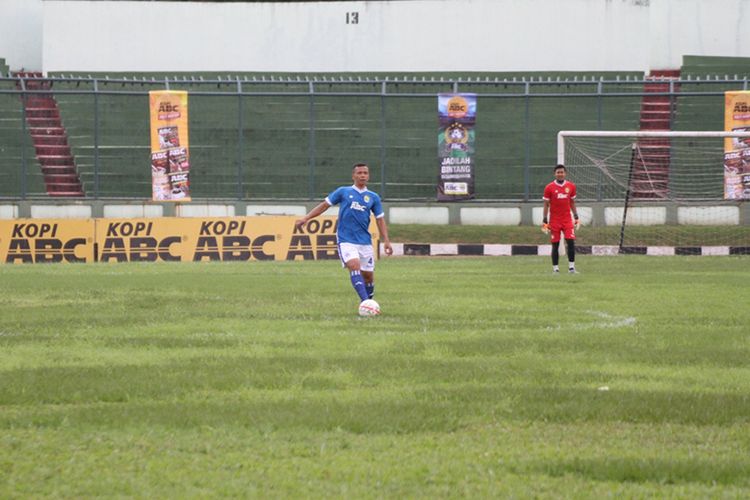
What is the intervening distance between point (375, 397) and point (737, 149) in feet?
85.8

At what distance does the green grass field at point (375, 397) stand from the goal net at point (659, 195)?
16.4m

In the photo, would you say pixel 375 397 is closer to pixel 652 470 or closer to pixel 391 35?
pixel 652 470

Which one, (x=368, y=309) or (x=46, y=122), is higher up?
(x=46, y=122)

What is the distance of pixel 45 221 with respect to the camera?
3112 cm

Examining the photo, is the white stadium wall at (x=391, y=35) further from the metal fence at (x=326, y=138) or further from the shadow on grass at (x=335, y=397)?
the shadow on grass at (x=335, y=397)

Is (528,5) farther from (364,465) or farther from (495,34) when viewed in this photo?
(364,465)

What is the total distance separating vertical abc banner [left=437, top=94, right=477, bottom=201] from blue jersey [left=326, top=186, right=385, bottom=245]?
60.9ft

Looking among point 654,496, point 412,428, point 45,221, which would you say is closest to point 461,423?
point 412,428

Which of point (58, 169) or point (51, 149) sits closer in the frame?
point (58, 169)

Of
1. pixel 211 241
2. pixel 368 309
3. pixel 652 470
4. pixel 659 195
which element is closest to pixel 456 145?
pixel 659 195

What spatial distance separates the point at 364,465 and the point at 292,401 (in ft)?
6.67

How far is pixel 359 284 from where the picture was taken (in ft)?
52.4

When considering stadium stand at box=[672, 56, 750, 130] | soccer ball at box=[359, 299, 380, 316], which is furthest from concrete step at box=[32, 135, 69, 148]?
soccer ball at box=[359, 299, 380, 316]

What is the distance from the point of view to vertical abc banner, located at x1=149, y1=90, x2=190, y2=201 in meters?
34.7
